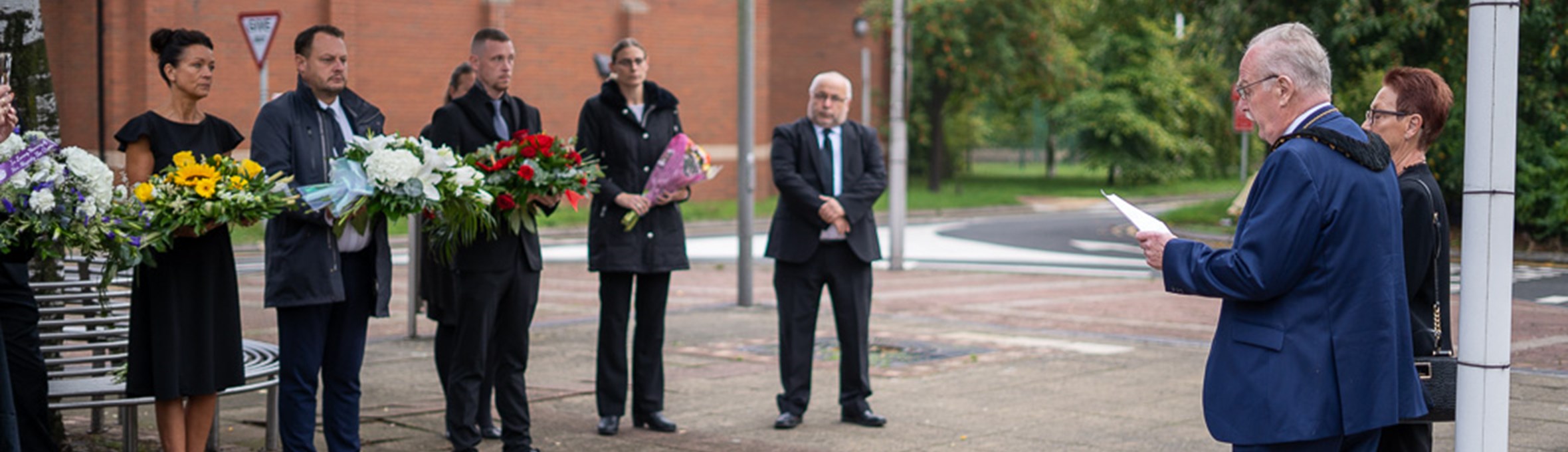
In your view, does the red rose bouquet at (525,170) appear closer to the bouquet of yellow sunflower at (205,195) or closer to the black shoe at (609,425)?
the bouquet of yellow sunflower at (205,195)

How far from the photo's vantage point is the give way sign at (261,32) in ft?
52.3

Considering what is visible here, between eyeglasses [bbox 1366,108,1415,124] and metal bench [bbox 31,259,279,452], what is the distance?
4.20 meters

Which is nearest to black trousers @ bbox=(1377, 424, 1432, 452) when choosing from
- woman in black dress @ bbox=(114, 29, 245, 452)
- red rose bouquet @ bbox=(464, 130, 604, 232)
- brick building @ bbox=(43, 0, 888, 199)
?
red rose bouquet @ bbox=(464, 130, 604, 232)

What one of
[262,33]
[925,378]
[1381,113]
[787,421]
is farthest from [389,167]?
[262,33]

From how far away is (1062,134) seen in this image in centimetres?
4822

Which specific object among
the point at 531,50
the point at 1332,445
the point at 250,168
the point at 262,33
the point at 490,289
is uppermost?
the point at 531,50

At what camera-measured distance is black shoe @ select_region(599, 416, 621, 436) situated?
7.31 m

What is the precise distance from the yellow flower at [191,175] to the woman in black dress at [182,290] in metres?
0.18

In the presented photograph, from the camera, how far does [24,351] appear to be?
17.4 feet

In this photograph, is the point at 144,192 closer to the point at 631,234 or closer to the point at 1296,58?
the point at 631,234

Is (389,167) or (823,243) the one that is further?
(823,243)

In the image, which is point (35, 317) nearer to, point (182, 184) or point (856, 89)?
point (182, 184)

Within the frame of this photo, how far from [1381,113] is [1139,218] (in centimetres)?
126

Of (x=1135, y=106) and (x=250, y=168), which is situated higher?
(x=1135, y=106)
